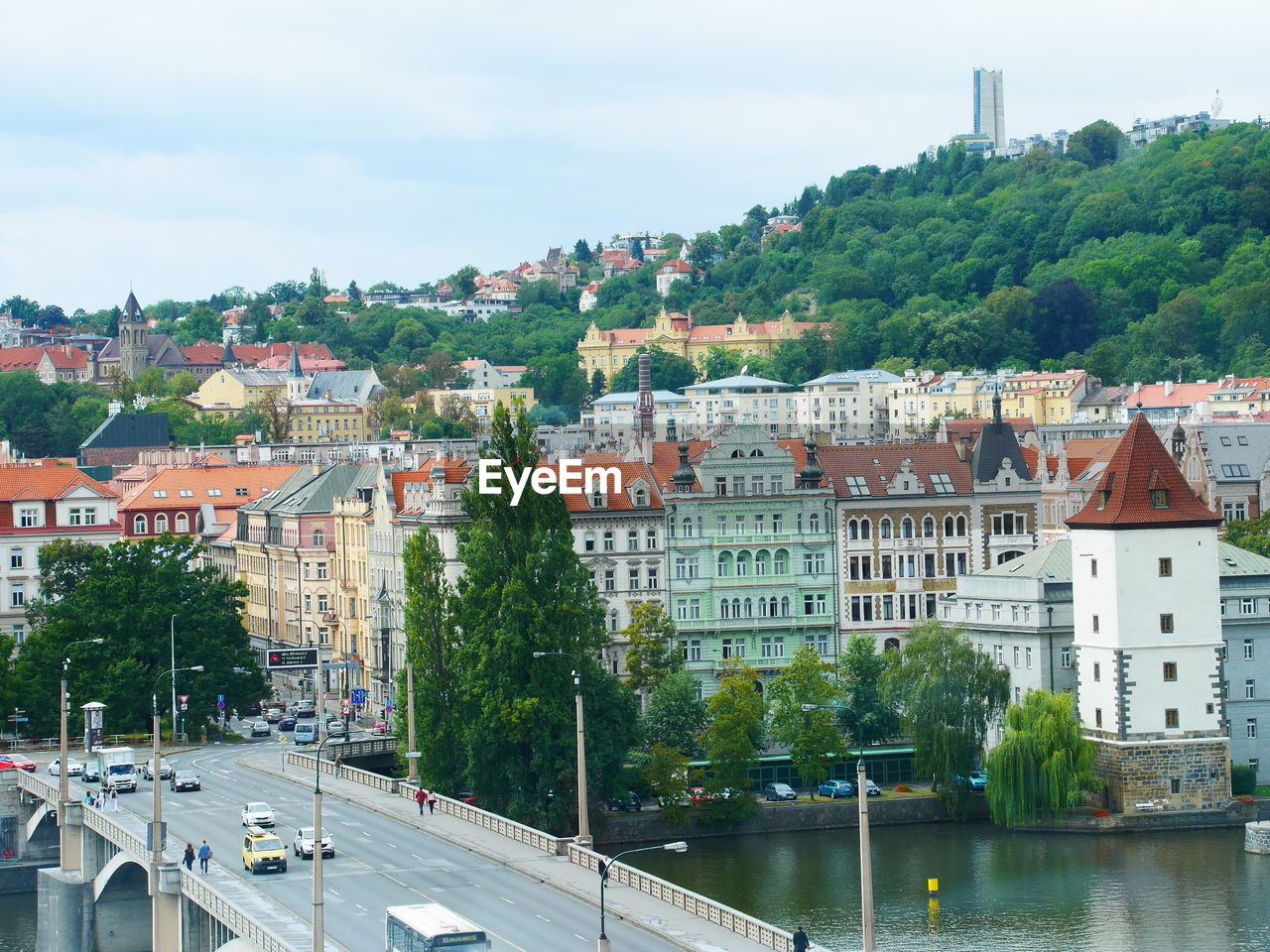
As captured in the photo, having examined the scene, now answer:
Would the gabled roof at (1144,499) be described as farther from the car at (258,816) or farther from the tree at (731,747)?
the car at (258,816)

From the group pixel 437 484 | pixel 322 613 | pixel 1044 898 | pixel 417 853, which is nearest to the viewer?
pixel 417 853

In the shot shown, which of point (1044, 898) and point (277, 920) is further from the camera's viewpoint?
point (1044, 898)

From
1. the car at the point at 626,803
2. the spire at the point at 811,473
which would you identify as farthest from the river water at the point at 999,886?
the spire at the point at 811,473

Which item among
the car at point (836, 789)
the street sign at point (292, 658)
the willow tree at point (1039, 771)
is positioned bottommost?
the car at point (836, 789)

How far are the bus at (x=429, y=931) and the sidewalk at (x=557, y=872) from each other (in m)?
5.16

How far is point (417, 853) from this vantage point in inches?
2724

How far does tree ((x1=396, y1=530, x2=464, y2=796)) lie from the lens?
85.4 meters

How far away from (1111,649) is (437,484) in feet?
108

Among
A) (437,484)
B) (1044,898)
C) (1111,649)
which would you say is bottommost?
(1044,898)

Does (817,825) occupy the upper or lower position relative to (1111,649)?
lower

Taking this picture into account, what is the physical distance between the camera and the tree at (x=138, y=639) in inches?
3939

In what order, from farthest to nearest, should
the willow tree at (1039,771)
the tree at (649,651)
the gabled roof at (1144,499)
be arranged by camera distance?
1. the tree at (649,651)
2. the gabled roof at (1144,499)
3. the willow tree at (1039,771)

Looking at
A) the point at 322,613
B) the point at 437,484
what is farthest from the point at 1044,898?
the point at 322,613

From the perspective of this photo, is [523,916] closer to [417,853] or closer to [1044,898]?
[417,853]
